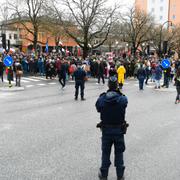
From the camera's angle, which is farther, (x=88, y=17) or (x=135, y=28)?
(x=135, y=28)

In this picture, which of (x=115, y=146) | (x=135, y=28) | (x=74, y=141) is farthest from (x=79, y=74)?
(x=135, y=28)

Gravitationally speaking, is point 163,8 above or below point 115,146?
above

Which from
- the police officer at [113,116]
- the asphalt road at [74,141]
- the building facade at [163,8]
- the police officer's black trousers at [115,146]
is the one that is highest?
the building facade at [163,8]

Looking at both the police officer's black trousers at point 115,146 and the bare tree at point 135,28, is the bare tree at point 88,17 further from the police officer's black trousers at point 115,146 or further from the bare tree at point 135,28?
the police officer's black trousers at point 115,146

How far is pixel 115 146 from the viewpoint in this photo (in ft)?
15.7

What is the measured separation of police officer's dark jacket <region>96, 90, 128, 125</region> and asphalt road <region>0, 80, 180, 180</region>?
44.7 inches

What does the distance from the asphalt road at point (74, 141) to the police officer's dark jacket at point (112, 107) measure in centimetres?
114

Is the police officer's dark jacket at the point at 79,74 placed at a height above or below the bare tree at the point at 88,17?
below

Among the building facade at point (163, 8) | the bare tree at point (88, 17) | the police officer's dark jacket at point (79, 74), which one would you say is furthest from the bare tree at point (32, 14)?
the building facade at point (163, 8)

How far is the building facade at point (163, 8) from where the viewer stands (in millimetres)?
94000

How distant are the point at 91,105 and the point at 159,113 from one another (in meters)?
2.86

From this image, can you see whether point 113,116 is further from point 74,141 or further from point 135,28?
point 135,28

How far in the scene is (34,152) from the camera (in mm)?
6324

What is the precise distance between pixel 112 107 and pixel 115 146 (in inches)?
26.4
